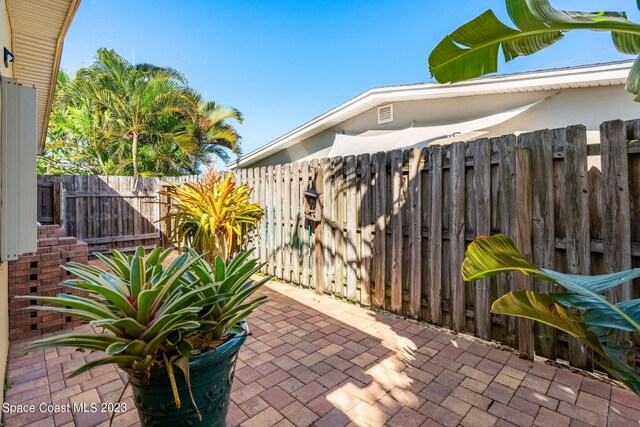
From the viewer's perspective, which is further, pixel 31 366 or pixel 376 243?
pixel 376 243

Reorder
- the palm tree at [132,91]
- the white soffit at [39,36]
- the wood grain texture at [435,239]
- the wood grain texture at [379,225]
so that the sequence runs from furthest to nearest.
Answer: the palm tree at [132,91] → the wood grain texture at [379,225] → the wood grain texture at [435,239] → the white soffit at [39,36]

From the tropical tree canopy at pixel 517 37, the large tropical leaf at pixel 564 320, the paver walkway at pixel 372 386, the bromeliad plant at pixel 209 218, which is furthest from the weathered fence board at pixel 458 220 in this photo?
the large tropical leaf at pixel 564 320

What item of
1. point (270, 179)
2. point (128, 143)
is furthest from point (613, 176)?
point (128, 143)

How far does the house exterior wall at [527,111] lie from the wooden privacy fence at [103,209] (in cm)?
524

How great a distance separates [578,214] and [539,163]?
1.74ft

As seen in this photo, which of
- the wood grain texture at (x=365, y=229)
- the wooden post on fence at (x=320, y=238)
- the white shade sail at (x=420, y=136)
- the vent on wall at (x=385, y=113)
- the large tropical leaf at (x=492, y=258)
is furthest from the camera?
the vent on wall at (x=385, y=113)

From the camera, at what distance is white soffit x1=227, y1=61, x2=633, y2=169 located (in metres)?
4.21

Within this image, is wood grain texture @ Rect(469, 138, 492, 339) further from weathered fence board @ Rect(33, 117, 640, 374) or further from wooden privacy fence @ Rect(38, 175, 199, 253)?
wooden privacy fence @ Rect(38, 175, 199, 253)

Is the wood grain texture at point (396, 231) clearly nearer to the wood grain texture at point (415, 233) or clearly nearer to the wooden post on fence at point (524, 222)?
the wood grain texture at point (415, 233)

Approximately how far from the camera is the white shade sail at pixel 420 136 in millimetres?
5109

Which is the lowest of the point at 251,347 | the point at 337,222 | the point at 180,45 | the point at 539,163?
the point at 251,347

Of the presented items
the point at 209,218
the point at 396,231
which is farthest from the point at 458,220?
the point at 209,218

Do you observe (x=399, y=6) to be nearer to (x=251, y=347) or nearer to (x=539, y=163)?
(x=539, y=163)

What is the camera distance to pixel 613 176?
7.57 ft
